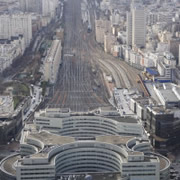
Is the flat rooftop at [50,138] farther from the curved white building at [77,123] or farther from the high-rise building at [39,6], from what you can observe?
the high-rise building at [39,6]

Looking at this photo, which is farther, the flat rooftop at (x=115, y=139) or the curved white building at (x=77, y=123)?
the curved white building at (x=77, y=123)

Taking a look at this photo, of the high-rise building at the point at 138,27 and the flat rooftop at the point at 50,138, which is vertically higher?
the high-rise building at the point at 138,27

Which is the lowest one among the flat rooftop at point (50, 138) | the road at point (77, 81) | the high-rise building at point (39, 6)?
the road at point (77, 81)

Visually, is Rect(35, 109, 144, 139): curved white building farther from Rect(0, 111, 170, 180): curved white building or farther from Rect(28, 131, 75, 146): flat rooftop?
Rect(28, 131, 75, 146): flat rooftop

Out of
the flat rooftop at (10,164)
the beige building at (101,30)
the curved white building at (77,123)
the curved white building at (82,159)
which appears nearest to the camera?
the curved white building at (82,159)

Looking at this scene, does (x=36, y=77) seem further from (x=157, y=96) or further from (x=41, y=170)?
(x=41, y=170)

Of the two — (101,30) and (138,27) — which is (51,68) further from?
(101,30)

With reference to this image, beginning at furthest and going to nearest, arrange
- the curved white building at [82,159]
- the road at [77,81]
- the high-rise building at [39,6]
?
the high-rise building at [39,6], the road at [77,81], the curved white building at [82,159]

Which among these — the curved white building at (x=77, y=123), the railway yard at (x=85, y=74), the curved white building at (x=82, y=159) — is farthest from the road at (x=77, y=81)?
the curved white building at (x=82, y=159)
